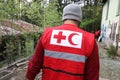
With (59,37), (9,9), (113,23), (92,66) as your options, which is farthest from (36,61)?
(113,23)

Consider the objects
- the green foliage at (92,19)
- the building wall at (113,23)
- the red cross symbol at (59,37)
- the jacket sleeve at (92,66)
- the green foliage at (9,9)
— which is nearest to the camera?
the jacket sleeve at (92,66)

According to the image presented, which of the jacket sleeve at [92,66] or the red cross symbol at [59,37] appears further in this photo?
the red cross symbol at [59,37]

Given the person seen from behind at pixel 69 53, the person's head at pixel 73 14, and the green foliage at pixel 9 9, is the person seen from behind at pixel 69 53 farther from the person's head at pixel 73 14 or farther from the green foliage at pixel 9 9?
the green foliage at pixel 9 9

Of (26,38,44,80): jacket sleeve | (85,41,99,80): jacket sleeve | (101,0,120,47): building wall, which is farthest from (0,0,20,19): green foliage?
(101,0,120,47): building wall

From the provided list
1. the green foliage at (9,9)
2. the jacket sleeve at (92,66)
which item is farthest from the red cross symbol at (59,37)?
the green foliage at (9,9)

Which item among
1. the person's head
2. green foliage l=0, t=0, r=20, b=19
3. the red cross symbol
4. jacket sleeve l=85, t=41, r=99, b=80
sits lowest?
jacket sleeve l=85, t=41, r=99, b=80

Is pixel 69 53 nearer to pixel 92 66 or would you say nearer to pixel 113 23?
Answer: pixel 92 66

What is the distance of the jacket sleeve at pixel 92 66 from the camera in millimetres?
3238

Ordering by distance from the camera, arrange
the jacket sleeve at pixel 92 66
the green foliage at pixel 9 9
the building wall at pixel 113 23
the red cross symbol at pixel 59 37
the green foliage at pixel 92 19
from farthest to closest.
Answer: the green foliage at pixel 92 19 < the building wall at pixel 113 23 < the green foliage at pixel 9 9 < the red cross symbol at pixel 59 37 < the jacket sleeve at pixel 92 66

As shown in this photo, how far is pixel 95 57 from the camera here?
3246 mm

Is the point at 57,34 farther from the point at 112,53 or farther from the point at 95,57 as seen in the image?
the point at 112,53

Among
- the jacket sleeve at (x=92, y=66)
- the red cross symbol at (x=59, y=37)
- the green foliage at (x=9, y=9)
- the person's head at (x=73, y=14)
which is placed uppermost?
the green foliage at (x=9, y=9)

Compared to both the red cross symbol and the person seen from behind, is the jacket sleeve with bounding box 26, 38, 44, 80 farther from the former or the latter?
the red cross symbol

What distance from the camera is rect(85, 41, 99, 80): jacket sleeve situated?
3238 mm
